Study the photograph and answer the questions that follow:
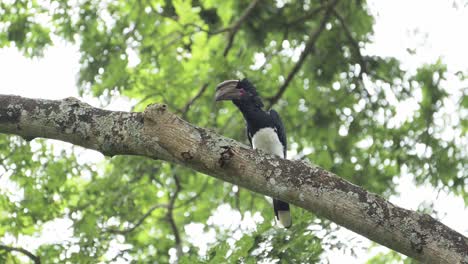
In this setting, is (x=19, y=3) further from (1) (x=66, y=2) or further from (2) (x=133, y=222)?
(2) (x=133, y=222)

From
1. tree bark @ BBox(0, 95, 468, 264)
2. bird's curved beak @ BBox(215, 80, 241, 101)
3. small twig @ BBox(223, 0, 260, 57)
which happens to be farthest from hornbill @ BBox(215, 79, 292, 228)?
tree bark @ BBox(0, 95, 468, 264)

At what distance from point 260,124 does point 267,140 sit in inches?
5.9

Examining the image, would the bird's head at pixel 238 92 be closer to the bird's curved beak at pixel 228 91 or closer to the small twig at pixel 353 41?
the bird's curved beak at pixel 228 91

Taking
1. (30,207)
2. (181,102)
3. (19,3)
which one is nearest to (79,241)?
(30,207)

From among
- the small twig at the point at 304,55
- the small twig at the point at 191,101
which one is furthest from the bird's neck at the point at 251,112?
the small twig at the point at 304,55

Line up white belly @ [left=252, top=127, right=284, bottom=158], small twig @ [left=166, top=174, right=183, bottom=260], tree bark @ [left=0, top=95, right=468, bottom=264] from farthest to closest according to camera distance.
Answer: small twig @ [left=166, top=174, right=183, bottom=260], white belly @ [left=252, top=127, right=284, bottom=158], tree bark @ [left=0, top=95, right=468, bottom=264]

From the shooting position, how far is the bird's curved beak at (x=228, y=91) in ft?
18.3

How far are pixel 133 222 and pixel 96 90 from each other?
1.38 meters

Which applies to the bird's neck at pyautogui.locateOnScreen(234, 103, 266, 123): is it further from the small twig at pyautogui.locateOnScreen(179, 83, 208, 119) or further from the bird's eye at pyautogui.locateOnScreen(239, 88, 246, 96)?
the small twig at pyautogui.locateOnScreen(179, 83, 208, 119)

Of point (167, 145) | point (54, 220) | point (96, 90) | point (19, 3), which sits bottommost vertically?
point (167, 145)

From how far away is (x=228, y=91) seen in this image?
565 cm

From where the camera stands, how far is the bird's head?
561cm

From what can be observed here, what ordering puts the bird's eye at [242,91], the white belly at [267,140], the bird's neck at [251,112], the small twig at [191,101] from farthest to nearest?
the small twig at [191,101], the white belly at [267,140], the bird's neck at [251,112], the bird's eye at [242,91]

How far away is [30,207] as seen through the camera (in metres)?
6.49
